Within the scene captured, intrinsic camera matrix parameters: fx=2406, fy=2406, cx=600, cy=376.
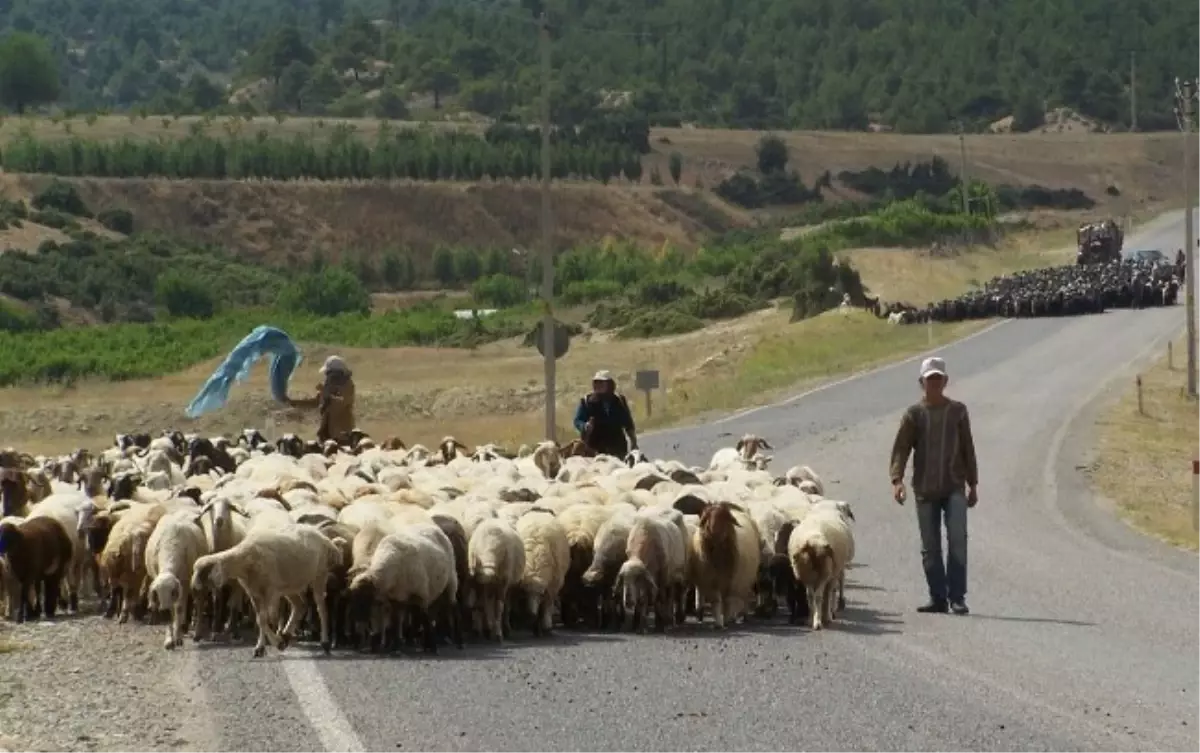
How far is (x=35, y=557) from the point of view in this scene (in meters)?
19.1

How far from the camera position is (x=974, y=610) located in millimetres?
18797

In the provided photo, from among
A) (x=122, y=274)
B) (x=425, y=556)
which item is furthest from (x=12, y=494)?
(x=122, y=274)

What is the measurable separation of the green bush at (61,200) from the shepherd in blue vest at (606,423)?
97459 millimetres

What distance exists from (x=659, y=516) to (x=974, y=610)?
286 centimetres

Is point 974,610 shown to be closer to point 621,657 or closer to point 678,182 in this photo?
point 621,657

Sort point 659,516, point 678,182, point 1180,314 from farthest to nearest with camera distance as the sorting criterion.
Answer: point 678,182 → point 1180,314 → point 659,516

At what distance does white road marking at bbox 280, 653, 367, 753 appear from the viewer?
12.4m

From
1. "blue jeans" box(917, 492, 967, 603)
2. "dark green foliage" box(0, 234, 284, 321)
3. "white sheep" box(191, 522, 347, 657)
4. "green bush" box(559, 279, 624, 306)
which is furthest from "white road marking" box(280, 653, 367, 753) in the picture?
"dark green foliage" box(0, 234, 284, 321)

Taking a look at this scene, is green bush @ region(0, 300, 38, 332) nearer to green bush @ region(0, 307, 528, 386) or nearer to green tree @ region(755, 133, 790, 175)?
green bush @ region(0, 307, 528, 386)

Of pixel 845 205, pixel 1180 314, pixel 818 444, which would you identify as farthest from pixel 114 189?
pixel 818 444

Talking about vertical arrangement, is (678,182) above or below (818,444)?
Answer: above

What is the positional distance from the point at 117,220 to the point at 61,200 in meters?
2.94

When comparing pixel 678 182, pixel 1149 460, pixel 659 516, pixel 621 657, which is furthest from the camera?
pixel 678 182

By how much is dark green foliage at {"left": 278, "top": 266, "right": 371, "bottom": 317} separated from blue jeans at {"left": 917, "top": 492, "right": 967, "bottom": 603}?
83.9 meters
